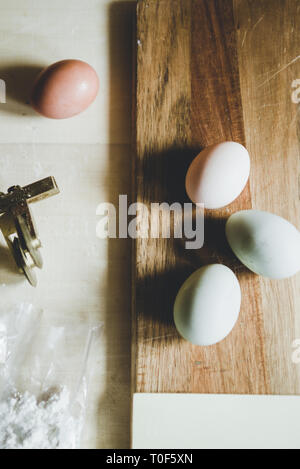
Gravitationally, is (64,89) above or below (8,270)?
above

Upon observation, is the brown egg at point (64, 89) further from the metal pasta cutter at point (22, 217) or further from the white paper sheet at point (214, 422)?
the white paper sheet at point (214, 422)

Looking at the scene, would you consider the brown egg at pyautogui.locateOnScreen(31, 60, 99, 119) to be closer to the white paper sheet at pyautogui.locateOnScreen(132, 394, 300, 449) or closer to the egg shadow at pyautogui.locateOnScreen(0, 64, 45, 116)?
the egg shadow at pyautogui.locateOnScreen(0, 64, 45, 116)

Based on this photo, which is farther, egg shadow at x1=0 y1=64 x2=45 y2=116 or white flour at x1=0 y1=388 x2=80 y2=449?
egg shadow at x1=0 y1=64 x2=45 y2=116

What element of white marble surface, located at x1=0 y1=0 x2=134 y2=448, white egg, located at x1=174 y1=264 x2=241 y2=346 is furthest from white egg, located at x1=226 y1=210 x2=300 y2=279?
white marble surface, located at x1=0 y1=0 x2=134 y2=448

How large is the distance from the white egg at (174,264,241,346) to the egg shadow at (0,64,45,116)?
0.40m

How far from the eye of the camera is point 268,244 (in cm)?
45

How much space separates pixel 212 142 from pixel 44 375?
444 millimetres

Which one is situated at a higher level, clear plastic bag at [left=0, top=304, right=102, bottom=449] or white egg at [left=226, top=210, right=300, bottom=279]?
white egg at [left=226, top=210, right=300, bottom=279]

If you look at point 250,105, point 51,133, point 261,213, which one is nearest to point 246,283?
point 261,213

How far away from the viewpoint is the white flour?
0.47 meters

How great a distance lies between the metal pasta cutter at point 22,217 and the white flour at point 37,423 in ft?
0.57

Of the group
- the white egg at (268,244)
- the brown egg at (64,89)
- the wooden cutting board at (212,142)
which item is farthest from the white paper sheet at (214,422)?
the brown egg at (64,89)

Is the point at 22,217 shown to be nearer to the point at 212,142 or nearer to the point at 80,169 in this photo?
the point at 80,169

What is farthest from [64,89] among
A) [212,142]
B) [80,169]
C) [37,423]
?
[37,423]
